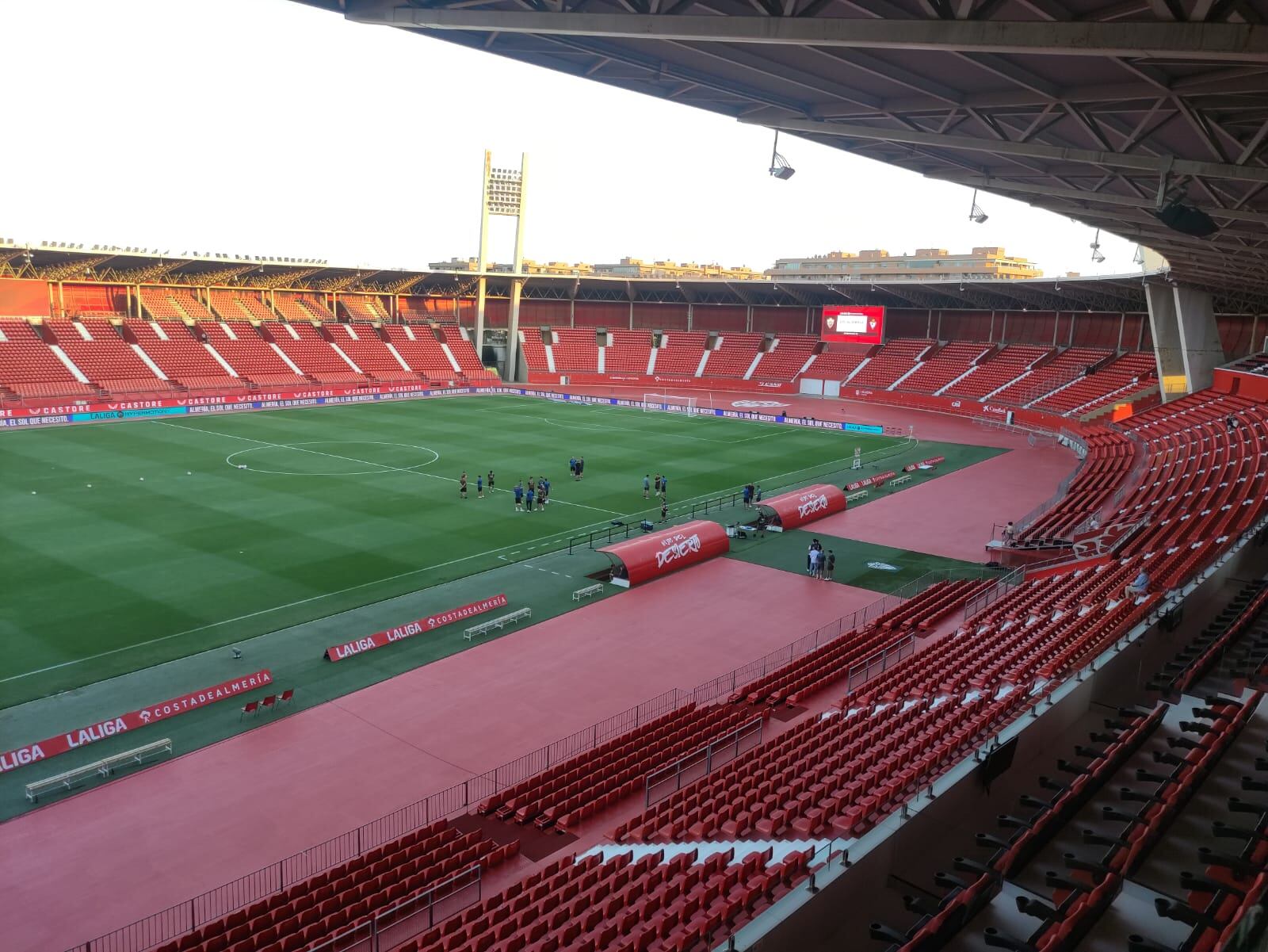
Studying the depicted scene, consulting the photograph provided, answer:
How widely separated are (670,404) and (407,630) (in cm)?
4873

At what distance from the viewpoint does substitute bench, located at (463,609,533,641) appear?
797 inches

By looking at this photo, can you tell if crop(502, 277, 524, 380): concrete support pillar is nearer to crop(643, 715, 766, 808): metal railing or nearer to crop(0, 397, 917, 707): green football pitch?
crop(0, 397, 917, 707): green football pitch

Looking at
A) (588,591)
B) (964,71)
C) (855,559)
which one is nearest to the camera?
(964,71)

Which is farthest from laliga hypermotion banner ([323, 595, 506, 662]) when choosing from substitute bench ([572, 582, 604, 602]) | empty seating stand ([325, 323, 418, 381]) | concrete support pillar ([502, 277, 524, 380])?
concrete support pillar ([502, 277, 524, 380])

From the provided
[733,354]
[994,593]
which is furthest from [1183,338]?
[733,354]

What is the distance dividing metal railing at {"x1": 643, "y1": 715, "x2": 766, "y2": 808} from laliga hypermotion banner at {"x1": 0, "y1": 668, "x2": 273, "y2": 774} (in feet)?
28.8

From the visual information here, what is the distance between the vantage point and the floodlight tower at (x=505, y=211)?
79438 mm

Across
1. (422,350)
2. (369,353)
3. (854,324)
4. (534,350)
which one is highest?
(854,324)

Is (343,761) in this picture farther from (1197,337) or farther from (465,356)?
(465,356)

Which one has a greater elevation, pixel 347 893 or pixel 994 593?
pixel 994 593

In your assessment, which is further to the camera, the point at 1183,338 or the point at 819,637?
the point at 1183,338

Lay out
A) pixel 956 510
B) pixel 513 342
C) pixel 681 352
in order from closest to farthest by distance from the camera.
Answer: pixel 956 510, pixel 513 342, pixel 681 352

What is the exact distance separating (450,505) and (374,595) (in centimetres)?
1026

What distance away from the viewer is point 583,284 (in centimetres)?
8494
